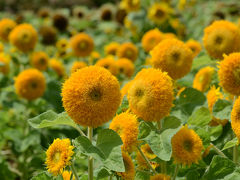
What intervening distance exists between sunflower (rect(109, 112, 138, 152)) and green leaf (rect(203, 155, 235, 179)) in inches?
15.5

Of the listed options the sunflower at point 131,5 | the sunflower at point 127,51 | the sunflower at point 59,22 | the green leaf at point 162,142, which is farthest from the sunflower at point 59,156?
the sunflower at point 59,22

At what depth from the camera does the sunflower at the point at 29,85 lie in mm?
3262

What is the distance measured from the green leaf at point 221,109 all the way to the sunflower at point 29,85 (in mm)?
1888

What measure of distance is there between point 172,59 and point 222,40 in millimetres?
389

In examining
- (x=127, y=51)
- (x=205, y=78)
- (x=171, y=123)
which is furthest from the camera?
(x=127, y=51)

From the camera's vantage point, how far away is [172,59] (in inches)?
76.5

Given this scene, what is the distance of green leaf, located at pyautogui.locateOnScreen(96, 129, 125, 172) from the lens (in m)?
1.33

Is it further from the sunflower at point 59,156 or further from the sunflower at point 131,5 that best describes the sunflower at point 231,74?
the sunflower at point 131,5

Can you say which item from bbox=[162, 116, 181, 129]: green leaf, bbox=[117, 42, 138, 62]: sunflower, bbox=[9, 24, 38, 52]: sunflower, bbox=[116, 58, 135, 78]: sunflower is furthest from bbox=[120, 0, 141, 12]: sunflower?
bbox=[162, 116, 181, 129]: green leaf

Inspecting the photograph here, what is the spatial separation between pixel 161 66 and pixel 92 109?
686 millimetres

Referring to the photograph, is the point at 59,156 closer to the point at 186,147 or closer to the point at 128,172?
the point at 128,172

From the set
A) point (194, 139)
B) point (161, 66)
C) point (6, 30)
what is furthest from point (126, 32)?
point (194, 139)

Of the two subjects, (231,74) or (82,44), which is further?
(82,44)

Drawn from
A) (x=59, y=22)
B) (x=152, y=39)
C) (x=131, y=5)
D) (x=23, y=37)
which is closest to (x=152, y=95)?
(x=152, y=39)
